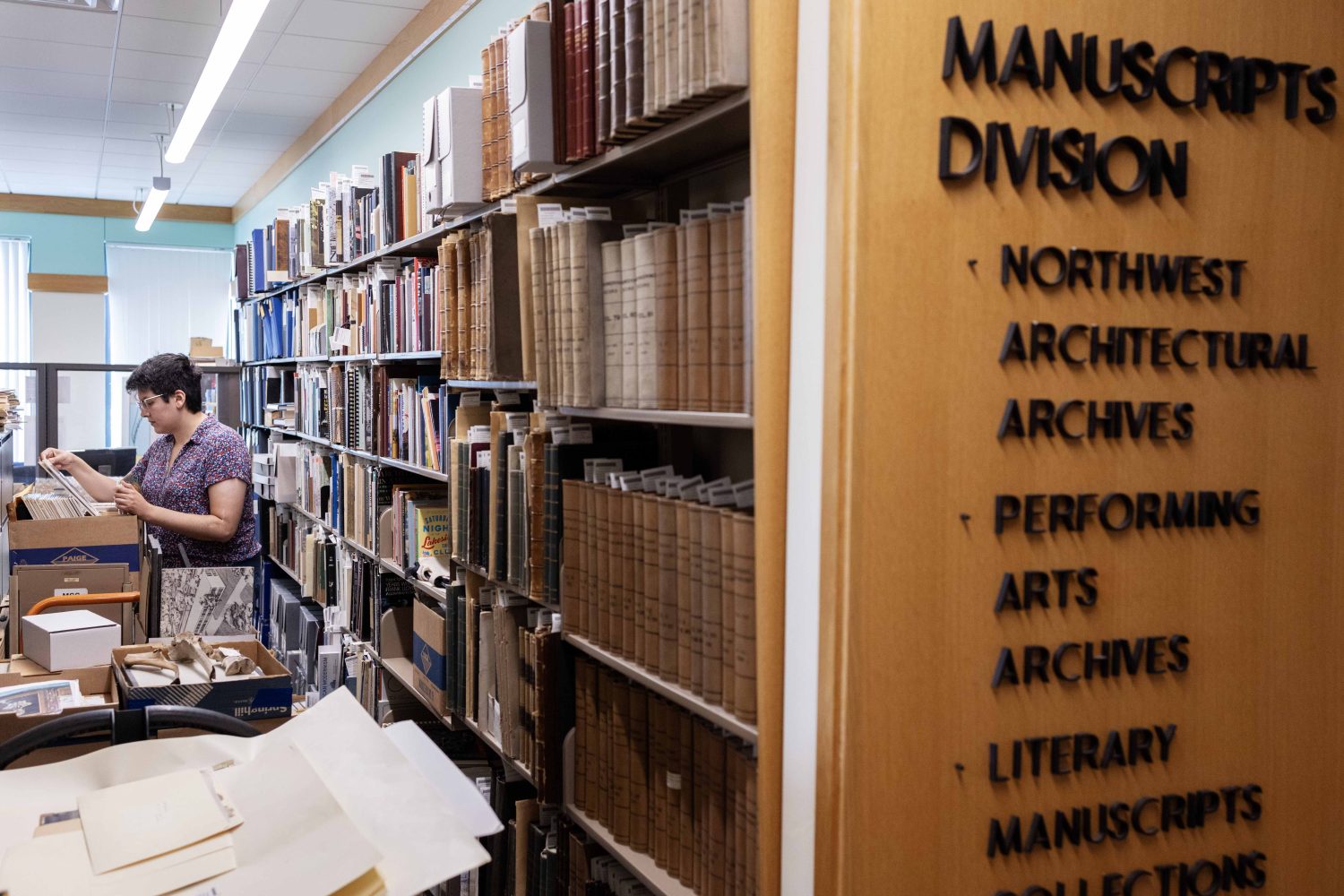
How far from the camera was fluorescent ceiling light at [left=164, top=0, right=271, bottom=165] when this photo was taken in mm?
3412

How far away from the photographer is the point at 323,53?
5387 millimetres

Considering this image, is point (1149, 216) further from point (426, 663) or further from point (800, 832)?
point (426, 663)

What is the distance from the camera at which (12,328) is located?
9492mm

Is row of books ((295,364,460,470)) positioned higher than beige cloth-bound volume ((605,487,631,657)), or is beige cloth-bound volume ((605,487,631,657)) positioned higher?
row of books ((295,364,460,470))

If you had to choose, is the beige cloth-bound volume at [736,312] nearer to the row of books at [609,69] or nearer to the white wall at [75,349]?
the row of books at [609,69]

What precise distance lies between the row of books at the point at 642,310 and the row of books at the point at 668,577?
155 millimetres

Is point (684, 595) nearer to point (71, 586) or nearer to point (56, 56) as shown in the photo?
point (71, 586)

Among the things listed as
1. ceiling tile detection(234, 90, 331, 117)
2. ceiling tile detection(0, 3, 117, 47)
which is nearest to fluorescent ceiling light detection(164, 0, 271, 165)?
ceiling tile detection(0, 3, 117, 47)

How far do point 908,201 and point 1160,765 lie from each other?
32.7 inches

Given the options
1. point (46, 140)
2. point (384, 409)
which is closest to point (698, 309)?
point (384, 409)

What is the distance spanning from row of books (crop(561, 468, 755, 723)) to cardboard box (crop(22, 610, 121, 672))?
121 centimetres

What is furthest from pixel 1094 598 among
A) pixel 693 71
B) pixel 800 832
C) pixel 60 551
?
pixel 60 551

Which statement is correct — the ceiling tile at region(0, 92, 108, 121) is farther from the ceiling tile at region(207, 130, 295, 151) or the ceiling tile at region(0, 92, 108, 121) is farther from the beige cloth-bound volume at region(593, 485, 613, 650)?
the beige cloth-bound volume at region(593, 485, 613, 650)

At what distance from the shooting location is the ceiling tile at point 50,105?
248 inches
